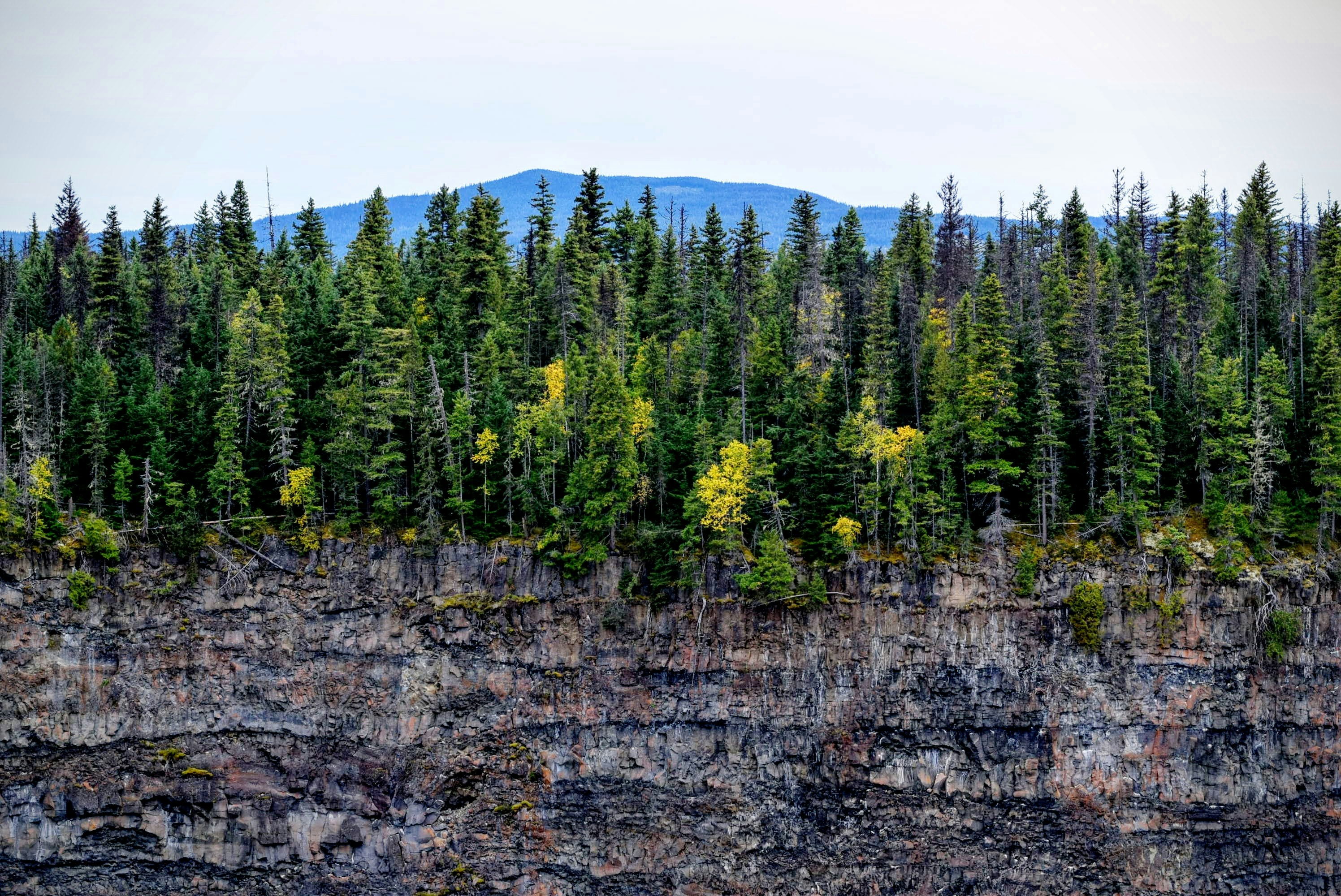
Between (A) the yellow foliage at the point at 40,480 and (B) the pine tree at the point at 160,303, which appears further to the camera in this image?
(B) the pine tree at the point at 160,303

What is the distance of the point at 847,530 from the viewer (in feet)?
189

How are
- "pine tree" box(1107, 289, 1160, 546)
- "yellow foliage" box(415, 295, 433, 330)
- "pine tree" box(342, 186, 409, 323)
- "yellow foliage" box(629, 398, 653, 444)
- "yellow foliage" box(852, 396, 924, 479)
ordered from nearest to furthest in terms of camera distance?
"yellow foliage" box(852, 396, 924, 479) → "pine tree" box(1107, 289, 1160, 546) → "yellow foliage" box(629, 398, 653, 444) → "pine tree" box(342, 186, 409, 323) → "yellow foliage" box(415, 295, 433, 330)

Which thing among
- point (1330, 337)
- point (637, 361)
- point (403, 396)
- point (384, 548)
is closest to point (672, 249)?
point (637, 361)

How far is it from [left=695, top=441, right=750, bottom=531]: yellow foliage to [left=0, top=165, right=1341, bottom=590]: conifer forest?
0.41 ft

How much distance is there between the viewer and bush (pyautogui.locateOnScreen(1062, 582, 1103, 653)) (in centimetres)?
5716

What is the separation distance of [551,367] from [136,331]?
26.9m

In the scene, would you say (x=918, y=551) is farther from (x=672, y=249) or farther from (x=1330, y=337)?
(x=672, y=249)

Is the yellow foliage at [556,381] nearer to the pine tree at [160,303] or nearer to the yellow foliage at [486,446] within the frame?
the yellow foliage at [486,446]

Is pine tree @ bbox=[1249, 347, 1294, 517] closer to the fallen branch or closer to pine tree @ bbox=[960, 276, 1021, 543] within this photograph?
pine tree @ bbox=[960, 276, 1021, 543]

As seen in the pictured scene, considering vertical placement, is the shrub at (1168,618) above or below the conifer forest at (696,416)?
below

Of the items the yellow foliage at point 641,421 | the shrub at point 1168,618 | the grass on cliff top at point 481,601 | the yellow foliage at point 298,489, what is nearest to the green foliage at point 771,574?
the yellow foliage at point 641,421

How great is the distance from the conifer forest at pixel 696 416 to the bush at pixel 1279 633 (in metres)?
2.70

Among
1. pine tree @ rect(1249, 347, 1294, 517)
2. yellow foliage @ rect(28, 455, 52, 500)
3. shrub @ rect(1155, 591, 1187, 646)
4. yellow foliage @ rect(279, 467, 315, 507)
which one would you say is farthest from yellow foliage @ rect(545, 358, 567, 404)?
pine tree @ rect(1249, 347, 1294, 517)

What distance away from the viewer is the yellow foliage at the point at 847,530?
2271 inches
